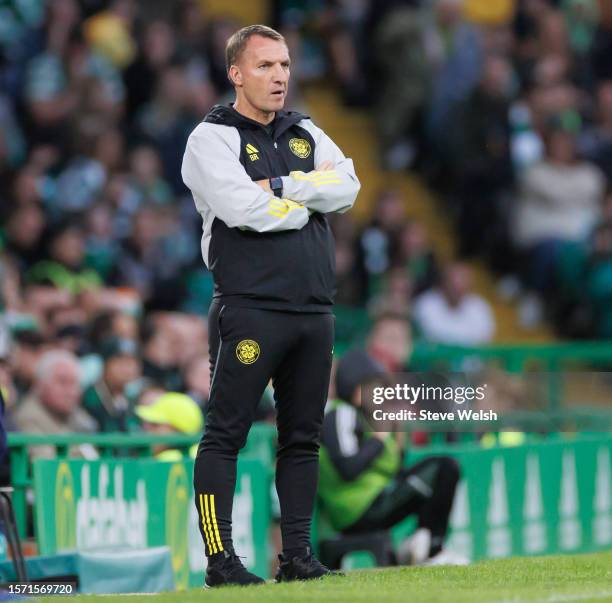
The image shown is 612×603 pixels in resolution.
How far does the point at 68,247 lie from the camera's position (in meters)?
13.5

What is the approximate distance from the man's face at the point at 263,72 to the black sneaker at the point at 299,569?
175cm

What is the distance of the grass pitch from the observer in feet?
20.2

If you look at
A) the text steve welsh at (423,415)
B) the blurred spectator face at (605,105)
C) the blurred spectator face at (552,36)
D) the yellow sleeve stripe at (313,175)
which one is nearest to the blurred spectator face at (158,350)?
the text steve welsh at (423,415)

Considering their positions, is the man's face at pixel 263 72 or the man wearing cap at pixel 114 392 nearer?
the man's face at pixel 263 72

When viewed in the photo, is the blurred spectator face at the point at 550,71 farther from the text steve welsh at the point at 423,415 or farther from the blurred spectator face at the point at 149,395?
the text steve welsh at the point at 423,415

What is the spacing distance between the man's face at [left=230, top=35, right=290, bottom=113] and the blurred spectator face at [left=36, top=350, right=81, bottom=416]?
3.72m

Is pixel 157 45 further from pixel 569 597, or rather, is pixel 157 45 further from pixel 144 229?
pixel 569 597

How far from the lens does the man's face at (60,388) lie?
10.1 meters

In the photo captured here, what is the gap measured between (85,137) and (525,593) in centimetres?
927

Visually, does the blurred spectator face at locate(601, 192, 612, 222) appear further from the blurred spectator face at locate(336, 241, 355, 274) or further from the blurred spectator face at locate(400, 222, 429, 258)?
the blurred spectator face at locate(336, 241, 355, 274)

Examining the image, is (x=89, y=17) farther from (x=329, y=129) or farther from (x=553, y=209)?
(x=553, y=209)

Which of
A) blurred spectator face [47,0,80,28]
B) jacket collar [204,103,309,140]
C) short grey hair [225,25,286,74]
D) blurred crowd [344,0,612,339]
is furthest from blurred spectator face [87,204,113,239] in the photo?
short grey hair [225,25,286,74]

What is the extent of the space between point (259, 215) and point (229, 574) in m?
1.36

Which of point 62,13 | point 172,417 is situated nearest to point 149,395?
point 172,417
